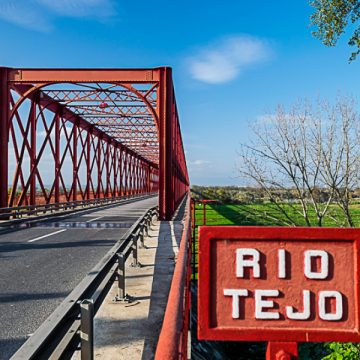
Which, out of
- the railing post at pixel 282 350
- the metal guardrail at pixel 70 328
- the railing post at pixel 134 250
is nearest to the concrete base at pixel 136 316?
the railing post at pixel 134 250

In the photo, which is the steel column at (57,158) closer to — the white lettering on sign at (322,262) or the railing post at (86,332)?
the railing post at (86,332)

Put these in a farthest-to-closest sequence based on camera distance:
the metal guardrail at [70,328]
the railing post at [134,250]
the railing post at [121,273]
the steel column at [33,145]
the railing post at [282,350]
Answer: the steel column at [33,145] → the railing post at [134,250] → the railing post at [121,273] → the metal guardrail at [70,328] → the railing post at [282,350]

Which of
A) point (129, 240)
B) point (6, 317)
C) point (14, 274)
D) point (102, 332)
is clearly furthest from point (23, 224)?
point (102, 332)

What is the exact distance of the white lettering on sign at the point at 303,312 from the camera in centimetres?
203

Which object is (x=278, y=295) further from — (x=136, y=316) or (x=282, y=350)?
(x=136, y=316)

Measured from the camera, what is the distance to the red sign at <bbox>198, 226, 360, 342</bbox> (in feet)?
6.67

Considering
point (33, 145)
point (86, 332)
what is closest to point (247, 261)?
point (86, 332)

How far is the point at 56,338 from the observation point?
8.73 feet

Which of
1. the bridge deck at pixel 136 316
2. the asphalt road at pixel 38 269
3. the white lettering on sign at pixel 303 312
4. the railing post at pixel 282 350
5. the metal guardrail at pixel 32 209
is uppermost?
the white lettering on sign at pixel 303 312

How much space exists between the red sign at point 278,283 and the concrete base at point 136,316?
208 centimetres

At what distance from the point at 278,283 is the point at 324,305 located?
265mm

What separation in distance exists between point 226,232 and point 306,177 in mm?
12866

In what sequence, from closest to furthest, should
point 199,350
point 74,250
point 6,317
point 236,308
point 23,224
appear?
point 236,308 < point 6,317 < point 199,350 < point 74,250 < point 23,224

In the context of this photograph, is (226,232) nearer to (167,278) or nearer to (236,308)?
(236,308)
